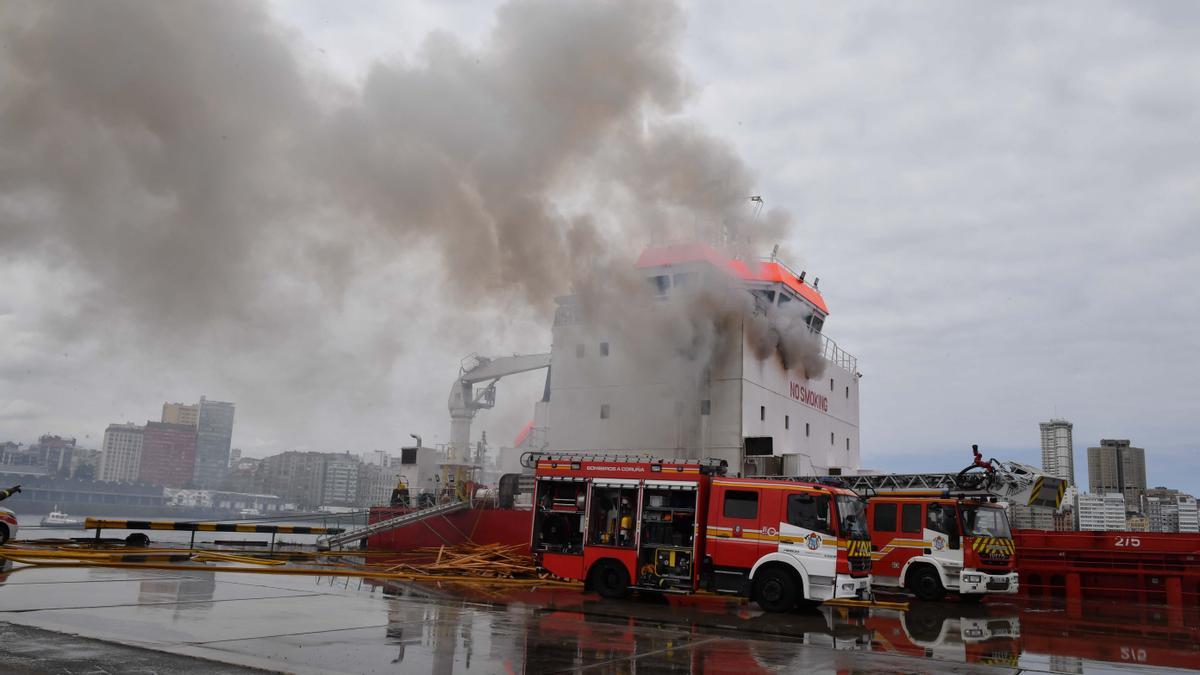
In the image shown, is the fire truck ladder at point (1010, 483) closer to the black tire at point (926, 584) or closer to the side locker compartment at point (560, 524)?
the black tire at point (926, 584)

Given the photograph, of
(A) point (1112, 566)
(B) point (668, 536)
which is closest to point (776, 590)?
(B) point (668, 536)

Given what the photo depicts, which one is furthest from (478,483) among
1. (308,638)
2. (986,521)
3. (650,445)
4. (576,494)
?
(308,638)

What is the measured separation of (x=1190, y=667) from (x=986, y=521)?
744 centimetres

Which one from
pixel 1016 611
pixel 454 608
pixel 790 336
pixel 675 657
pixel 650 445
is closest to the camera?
pixel 675 657

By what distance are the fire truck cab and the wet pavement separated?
92cm

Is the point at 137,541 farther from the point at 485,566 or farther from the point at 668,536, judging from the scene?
the point at 668,536

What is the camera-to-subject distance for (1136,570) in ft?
57.5

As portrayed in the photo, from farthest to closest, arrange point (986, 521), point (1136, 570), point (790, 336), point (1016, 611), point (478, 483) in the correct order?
point (478, 483), point (790, 336), point (1136, 570), point (986, 521), point (1016, 611)

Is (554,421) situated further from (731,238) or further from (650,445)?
(731,238)

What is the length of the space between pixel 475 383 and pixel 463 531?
13.2 meters

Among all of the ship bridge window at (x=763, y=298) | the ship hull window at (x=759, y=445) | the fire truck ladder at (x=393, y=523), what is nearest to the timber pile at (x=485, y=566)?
the fire truck ladder at (x=393, y=523)

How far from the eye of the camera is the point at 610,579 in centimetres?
1495

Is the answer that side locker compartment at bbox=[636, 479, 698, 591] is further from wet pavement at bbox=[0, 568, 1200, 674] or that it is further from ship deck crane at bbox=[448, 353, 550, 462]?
ship deck crane at bbox=[448, 353, 550, 462]

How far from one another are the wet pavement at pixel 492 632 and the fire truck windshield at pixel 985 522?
1.63 meters
